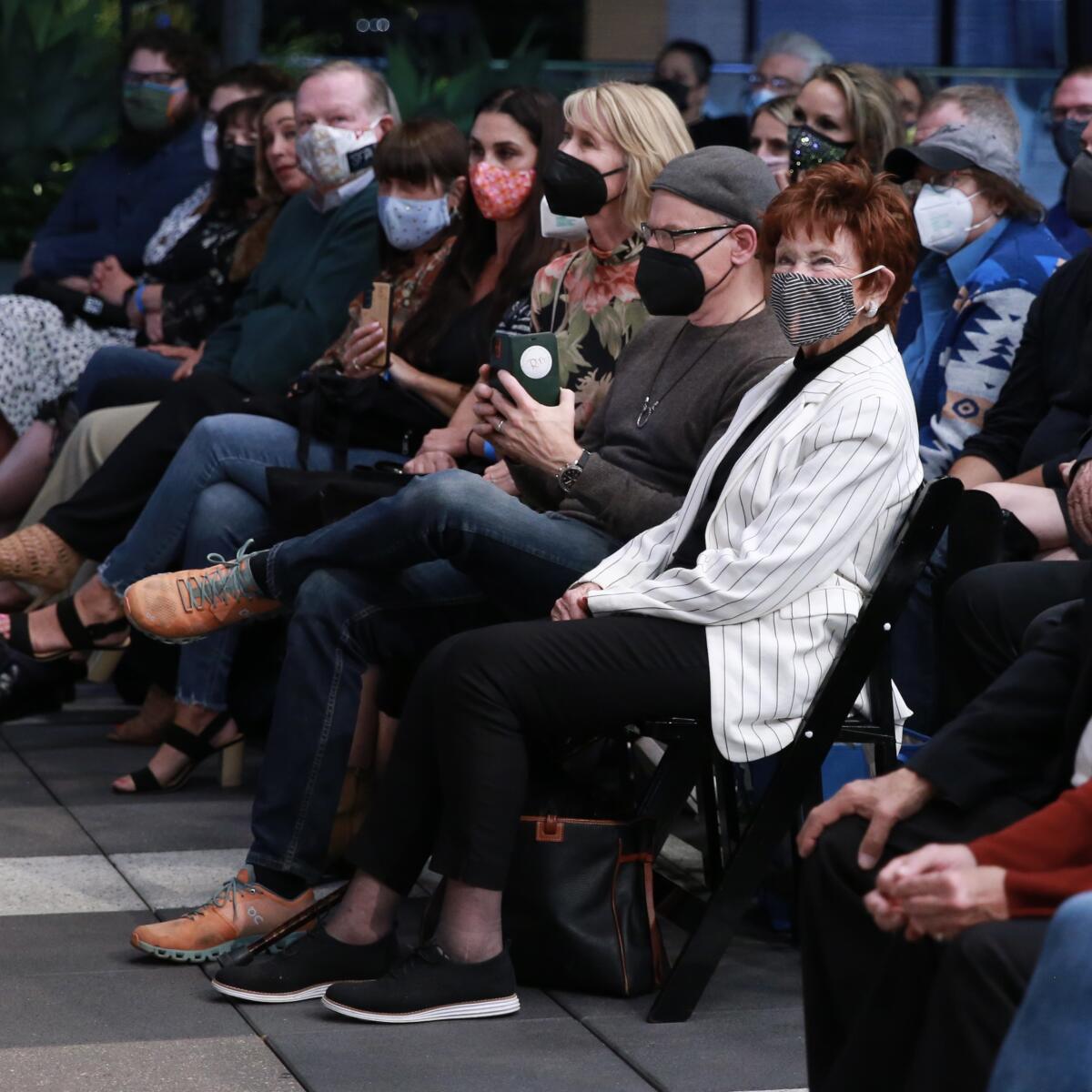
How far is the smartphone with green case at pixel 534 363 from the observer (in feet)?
13.1

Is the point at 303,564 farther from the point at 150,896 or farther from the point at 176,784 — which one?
the point at 176,784

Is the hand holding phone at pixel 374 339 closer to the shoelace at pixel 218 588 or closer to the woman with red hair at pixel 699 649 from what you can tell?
the shoelace at pixel 218 588

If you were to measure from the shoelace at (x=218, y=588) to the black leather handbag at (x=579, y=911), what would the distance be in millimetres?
969

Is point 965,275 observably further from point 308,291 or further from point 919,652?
point 308,291

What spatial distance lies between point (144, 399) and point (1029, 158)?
3302 millimetres

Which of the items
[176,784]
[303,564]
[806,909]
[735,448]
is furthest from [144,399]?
[806,909]

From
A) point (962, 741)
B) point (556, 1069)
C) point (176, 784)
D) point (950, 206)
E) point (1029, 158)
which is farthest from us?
point (1029, 158)

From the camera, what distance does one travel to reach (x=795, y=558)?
329 centimetres

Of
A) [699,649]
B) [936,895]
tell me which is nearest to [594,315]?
[699,649]

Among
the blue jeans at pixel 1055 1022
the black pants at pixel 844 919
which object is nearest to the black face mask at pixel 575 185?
the black pants at pixel 844 919

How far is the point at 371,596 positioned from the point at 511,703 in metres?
0.66

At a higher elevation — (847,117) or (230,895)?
(847,117)

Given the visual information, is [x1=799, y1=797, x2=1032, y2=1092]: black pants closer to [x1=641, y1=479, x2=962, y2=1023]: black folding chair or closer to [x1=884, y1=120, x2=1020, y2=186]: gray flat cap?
[x1=641, y1=479, x2=962, y2=1023]: black folding chair

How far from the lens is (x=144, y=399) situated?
6352 millimetres
